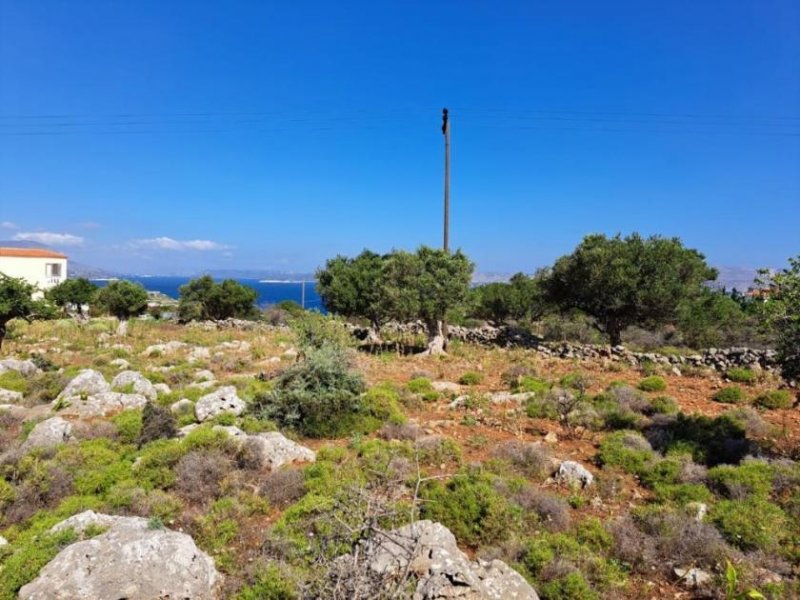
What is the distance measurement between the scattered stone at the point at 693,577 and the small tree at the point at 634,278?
1720 centimetres

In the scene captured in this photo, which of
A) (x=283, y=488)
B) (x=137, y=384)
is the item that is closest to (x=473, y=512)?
(x=283, y=488)

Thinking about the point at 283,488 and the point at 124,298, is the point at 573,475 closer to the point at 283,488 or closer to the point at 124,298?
the point at 283,488

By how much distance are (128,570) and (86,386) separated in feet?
30.2

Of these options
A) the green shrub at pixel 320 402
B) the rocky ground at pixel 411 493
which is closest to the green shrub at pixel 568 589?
the rocky ground at pixel 411 493

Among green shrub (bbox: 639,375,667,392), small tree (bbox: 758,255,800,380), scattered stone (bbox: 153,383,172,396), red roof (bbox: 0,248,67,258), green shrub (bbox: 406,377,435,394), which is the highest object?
red roof (bbox: 0,248,67,258)

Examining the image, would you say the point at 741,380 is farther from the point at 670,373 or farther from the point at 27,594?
the point at 27,594

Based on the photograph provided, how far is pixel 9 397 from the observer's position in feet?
40.7

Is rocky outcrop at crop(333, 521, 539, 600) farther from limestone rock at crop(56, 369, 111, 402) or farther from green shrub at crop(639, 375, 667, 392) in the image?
green shrub at crop(639, 375, 667, 392)

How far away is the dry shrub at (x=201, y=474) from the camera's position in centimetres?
737

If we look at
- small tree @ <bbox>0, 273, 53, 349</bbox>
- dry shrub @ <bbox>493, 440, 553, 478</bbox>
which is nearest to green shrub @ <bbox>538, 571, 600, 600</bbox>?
dry shrub @ <bbox>493, 440, 553, 478</bbox>

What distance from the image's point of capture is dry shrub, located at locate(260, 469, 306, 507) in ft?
24.2

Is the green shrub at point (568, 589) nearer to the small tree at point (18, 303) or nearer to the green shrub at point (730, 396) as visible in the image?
the green shrub at point (730, 396)

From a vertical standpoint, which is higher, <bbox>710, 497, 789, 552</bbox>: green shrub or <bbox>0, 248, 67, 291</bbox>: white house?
<bbox>0, 248, 67, 291</bbox>: white house

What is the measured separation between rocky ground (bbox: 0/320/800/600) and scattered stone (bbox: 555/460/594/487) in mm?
50
